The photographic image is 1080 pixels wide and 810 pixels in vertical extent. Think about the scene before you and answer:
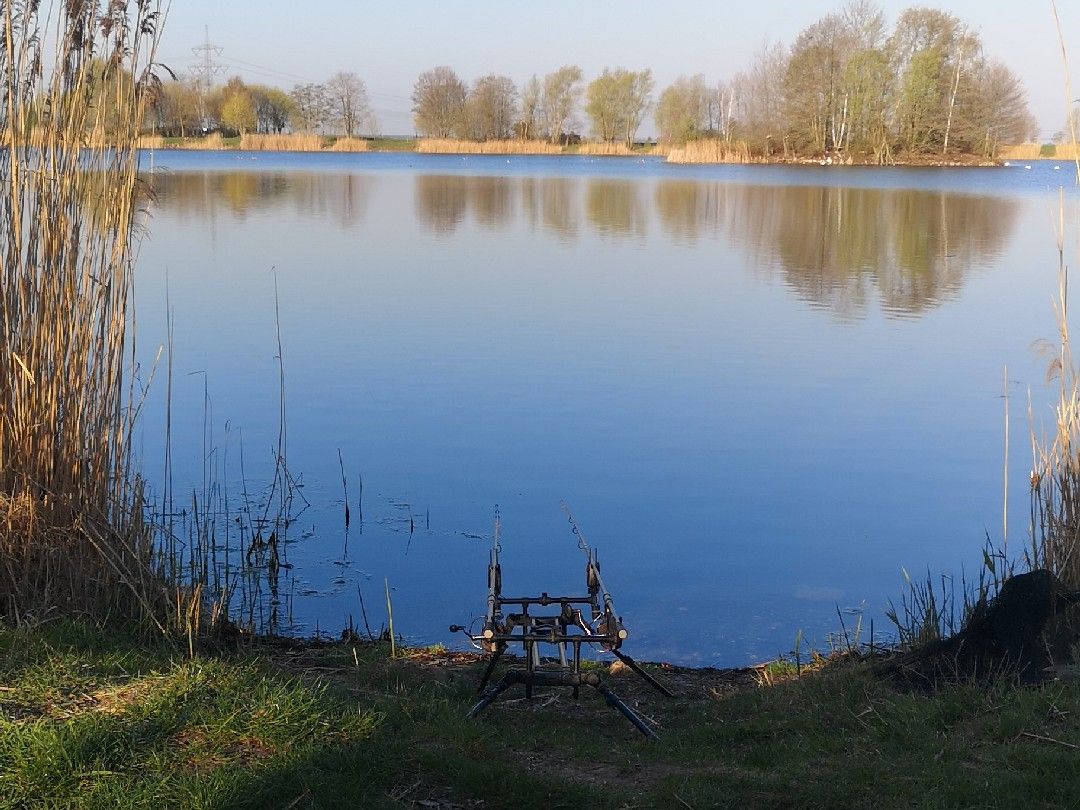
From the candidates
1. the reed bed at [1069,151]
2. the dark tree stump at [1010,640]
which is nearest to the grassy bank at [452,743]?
the dark tree stump at [1010,640]

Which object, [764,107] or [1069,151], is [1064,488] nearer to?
[1069,151]

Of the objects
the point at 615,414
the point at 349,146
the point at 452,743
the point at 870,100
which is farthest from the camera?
the point at 349,146

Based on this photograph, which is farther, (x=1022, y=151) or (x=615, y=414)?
(x=1022, y=151)

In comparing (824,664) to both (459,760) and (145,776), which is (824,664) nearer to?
(459,760)

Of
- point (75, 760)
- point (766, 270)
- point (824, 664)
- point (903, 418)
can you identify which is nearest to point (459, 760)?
point (75, 760)

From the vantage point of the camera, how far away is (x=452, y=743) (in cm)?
338

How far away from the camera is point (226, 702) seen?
335 cm

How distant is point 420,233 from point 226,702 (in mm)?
18045

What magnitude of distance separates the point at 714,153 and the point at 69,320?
58.6m

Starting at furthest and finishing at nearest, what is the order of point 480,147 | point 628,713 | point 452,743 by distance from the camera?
point 480,147 < point 628,713 < point 452,743

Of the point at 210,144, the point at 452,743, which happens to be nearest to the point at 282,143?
the point at 210,144

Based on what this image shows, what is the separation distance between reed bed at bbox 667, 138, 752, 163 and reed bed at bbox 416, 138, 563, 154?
17620 millimetres

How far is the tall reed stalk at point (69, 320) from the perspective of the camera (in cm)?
418

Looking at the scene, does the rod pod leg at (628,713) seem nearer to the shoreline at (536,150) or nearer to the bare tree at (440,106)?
the shoreline at (536,150)
